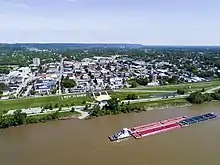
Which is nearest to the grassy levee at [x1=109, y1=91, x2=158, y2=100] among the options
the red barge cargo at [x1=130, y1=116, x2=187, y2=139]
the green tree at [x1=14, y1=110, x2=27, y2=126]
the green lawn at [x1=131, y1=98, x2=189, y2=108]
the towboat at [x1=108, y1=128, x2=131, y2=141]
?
the green lawn at [x1=131, y1=98, x2=189, y2=108]

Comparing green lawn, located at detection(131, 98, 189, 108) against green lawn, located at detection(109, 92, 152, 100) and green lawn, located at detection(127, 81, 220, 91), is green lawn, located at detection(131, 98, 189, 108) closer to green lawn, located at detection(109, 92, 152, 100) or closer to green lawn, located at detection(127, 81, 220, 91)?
green lawn, located at detection(109, 92, 152, 100)

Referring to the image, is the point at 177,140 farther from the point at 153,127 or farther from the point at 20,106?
the point at 20,106

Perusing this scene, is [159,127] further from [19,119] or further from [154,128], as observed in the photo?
[19,119]

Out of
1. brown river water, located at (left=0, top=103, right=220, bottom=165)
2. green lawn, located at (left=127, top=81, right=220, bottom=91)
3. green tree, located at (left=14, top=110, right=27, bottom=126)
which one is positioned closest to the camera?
brown river water, located at (left=0, top=103, right=220, bottom=165)

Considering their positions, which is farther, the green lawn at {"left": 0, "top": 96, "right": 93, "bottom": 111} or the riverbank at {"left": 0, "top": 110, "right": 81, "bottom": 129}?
the green lawn at {"left": 0, "top": 96, "right": 93, "bottom": 111}

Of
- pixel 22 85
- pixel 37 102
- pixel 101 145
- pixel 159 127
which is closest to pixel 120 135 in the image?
pixel 101 145

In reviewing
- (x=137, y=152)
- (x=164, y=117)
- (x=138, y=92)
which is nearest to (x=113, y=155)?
(x=137, y=152)

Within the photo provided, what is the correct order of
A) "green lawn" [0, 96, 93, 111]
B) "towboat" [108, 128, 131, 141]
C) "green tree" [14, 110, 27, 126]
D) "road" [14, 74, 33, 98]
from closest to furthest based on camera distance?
Answer: 1. "towboat" [108, 128, 131, 141]
2. "green tree" [14, 110, 27, 126]
3. "green lawn" [0, 96, 93, 111]
4. "road" [14, 74, 33, 98]

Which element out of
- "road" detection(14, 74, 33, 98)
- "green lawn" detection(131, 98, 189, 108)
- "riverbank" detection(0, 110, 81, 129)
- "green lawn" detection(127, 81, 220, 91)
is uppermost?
"green lawn" detection(127, 81, 220, 91)
